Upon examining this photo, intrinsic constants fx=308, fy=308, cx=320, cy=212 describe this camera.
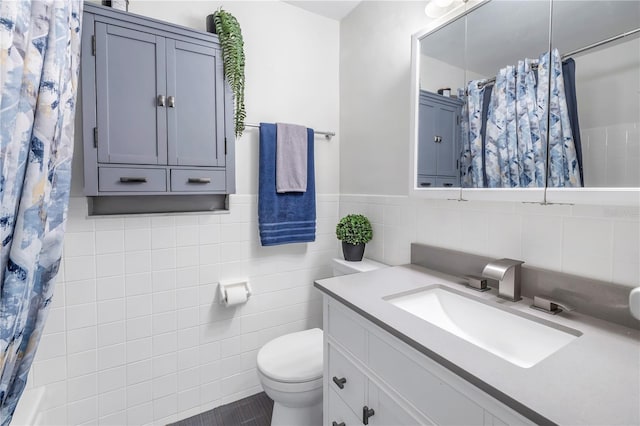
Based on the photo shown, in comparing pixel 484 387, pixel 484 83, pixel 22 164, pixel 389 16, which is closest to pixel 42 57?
pixel 22 164

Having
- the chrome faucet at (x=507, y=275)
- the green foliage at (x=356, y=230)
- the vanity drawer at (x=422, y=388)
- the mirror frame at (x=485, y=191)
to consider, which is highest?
the mirror frame at (x=485, y=191)

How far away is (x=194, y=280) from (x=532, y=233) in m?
1.55

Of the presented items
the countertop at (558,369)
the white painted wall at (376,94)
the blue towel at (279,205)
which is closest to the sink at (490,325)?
the countertop at (558,369)

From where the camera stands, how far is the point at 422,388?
763 mm

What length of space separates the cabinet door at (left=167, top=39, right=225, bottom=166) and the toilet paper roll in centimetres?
68

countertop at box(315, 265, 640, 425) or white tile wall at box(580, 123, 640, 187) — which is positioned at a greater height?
white tile wall at box(580, 123, 640, 187)

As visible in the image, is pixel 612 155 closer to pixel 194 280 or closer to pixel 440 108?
pixel 440 108

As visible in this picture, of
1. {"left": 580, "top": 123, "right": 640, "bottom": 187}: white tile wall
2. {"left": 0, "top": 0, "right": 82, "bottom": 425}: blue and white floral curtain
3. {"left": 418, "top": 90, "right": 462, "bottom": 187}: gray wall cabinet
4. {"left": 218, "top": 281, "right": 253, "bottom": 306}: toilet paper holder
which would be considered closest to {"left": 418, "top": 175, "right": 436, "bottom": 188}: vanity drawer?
{"left": 418, "top": 90, "right": 462, "bottom": 187}: gray wall cabinet

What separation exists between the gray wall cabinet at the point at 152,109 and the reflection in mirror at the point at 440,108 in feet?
3.03

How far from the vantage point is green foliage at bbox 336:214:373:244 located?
170cm

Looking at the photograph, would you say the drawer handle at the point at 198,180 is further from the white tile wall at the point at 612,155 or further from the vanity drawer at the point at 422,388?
the white tile wall at the point at 612,155

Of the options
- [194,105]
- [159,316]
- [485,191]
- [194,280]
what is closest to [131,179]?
[194,105]

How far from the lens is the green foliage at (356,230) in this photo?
1.70 m

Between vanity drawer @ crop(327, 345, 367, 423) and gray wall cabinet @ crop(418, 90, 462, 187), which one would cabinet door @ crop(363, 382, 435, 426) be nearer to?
vanity drawer @ crop(327, 345, 367, 423)
